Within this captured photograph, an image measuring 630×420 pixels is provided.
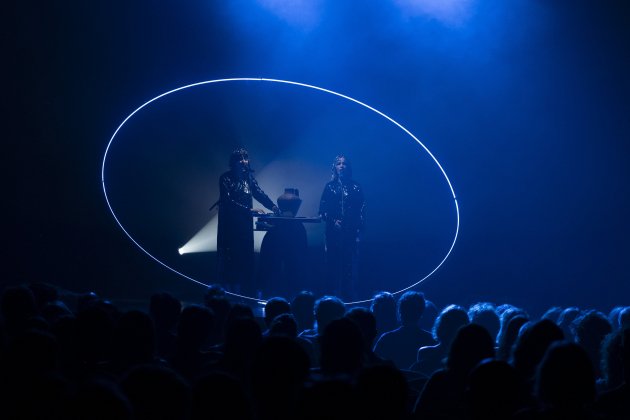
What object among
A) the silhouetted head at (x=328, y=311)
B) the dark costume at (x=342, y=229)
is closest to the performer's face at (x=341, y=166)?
the dark costume at (x=342, y=229)

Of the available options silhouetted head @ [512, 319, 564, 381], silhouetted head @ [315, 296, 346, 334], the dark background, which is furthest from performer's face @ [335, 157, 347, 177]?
silhouetted head @ [512, 319, 564, 381]

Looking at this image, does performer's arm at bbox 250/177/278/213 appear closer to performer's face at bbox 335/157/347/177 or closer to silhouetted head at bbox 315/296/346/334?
performer's face at bbox 335/157/347/177

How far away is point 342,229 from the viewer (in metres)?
10.9

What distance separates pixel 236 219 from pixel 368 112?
137 inches

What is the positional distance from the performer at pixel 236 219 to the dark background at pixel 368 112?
1.26 meters

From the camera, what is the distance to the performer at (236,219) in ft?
34.4

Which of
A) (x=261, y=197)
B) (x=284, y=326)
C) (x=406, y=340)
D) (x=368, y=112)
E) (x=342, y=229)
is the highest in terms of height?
(x=368, y=112)

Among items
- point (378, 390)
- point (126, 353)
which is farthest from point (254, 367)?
point (126, 353)

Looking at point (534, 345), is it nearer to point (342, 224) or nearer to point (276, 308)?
point (276, 308)

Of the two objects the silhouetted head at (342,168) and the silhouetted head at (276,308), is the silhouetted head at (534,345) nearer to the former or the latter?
the silhouetted head at (276,308)

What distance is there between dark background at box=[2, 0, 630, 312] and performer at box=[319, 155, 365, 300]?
1543mm

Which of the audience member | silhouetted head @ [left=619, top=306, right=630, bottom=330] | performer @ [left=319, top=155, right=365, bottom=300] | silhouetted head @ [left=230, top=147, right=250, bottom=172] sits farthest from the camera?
performer @ [left=319, top=155, right=365, bottom=300]

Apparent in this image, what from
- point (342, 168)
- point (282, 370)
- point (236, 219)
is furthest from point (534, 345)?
point (236, 219)

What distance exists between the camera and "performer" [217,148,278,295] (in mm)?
10477
